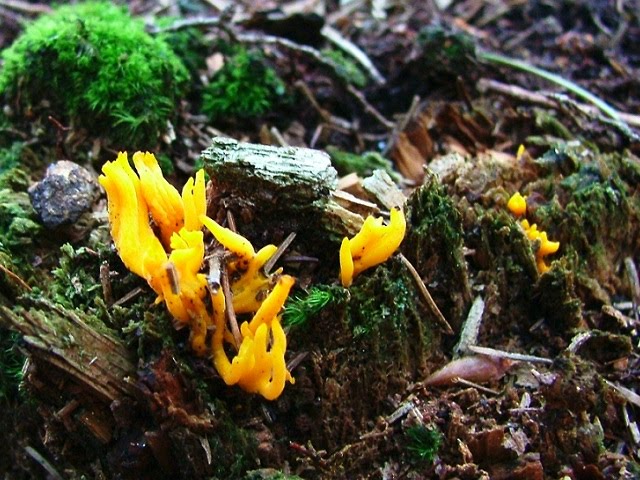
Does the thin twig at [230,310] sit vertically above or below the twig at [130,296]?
above

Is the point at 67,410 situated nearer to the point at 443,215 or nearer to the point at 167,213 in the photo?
the point at 167,213

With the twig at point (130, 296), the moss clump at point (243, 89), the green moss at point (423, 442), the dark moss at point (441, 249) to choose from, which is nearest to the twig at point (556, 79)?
the moss clump at point (243, 89)

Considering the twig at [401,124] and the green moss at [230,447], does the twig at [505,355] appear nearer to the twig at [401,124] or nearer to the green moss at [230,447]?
the green moss at [230,447]

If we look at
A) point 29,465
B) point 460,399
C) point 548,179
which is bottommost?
point 29,465

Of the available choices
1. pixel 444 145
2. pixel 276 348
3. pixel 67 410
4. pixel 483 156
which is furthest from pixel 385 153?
pixel 67 410

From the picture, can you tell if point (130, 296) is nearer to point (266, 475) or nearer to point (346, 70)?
point (266, 475)

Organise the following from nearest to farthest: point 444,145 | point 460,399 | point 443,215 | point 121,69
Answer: point 460,399 < point 443,215 < point 121,69 < point 444,145
